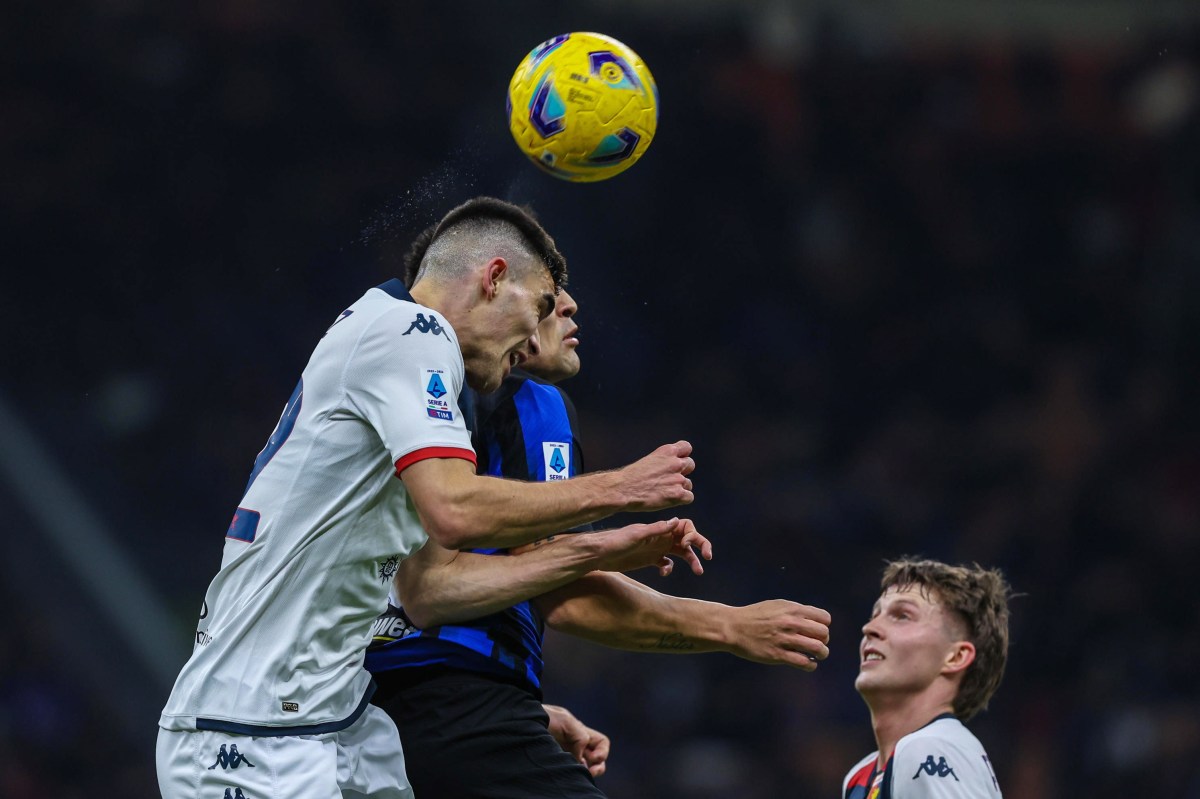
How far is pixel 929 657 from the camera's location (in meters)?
4.55

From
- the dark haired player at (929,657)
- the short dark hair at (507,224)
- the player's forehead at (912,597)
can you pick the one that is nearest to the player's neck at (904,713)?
the dark haired player at (929,657)

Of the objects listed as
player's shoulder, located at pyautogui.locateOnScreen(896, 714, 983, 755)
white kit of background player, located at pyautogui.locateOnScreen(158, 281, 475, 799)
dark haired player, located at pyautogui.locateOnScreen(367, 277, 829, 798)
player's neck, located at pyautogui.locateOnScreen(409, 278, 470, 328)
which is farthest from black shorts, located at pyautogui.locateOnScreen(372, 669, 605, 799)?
player's shoulder, located at pyautogui.locateOnScreen(896, 714, 983, 755)

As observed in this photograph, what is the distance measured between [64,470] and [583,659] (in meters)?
3.56

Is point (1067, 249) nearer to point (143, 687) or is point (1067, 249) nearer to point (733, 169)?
point (733, 169)

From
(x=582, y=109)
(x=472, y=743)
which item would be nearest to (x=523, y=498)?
(x=472, y=743)

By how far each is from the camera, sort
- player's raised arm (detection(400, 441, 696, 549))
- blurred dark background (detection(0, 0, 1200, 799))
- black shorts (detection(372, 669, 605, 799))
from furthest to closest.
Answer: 1. blurred dark background (detection(0, 0, 1200, 799))
2. black shorts (detection(372, 669, 605, 799))
3. player's raised arm (detection(400, 441, 696, 549))

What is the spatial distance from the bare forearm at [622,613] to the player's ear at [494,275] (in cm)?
84

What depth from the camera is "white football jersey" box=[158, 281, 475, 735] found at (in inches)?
120

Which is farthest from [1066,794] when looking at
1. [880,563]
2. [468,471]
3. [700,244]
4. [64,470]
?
[468,471]

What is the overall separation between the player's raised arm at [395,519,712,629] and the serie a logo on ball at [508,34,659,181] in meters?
1.18

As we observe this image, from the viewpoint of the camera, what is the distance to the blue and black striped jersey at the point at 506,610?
11.6 feet

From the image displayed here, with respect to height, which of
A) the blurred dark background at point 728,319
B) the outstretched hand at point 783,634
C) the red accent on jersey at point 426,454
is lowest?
the outstretched hand at point 783,634

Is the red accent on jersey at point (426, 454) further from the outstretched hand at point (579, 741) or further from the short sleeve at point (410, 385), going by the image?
the outstretched hand at point (579, 741)

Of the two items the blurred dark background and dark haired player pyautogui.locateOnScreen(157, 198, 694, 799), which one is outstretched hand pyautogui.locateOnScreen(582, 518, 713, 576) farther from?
the blurred dark background
